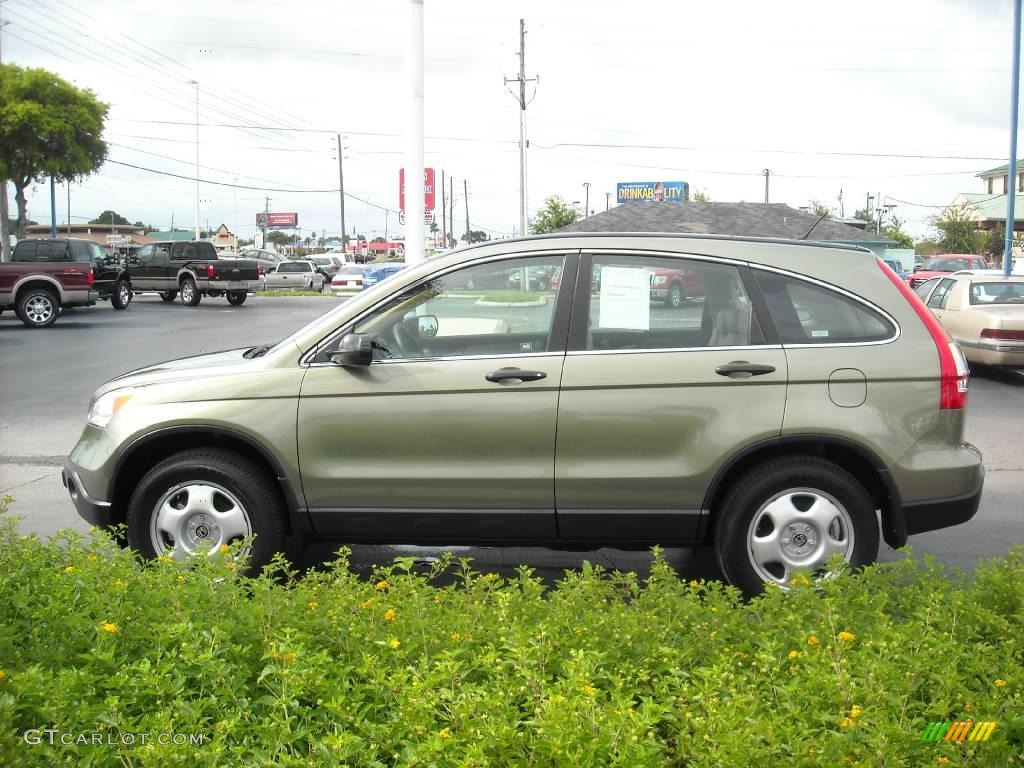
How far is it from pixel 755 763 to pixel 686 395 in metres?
2.40

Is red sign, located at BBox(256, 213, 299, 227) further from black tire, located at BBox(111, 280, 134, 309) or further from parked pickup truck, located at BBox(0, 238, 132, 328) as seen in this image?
parked pickup truck, located at BBox(0, 238, 132, 328)

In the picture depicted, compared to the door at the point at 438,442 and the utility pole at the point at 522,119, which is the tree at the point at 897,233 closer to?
the utility pole at the point at 522,119

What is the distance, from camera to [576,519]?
4.93 metres

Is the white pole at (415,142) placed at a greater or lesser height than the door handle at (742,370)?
greater

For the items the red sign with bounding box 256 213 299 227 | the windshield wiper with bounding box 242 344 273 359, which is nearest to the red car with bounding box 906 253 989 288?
the windshield wiper with bounding box 242 344 273 359

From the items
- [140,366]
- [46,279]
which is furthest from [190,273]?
[140,366]

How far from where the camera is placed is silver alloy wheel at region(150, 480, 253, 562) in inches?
199

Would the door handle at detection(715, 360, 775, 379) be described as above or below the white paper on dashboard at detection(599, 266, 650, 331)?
below

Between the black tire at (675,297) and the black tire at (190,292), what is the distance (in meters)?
30.7

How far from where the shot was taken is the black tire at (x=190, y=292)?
33.8m

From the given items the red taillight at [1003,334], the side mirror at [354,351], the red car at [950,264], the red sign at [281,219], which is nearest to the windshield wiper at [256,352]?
the side mirror at [354,351]

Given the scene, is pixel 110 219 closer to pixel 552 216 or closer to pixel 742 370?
pixel 552 216

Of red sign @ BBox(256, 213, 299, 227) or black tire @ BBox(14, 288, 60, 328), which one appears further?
red sign @ BBox(256, 213, 299, 227)

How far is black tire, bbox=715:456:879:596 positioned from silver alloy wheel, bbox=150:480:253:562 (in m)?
2.41
